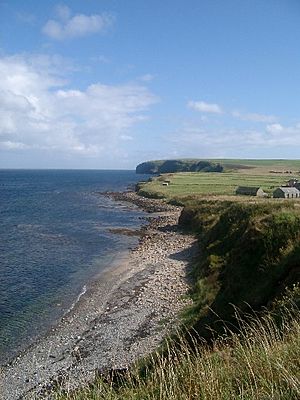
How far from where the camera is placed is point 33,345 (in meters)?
23.4

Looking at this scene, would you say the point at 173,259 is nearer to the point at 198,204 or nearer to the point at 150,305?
the point at 150,305

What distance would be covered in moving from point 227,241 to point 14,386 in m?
20.7

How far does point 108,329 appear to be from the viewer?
82.6 ft

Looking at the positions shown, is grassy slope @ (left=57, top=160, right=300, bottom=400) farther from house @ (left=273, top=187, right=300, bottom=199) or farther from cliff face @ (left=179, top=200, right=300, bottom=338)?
house @ (left=273, top=187, right=300, bottom=199)

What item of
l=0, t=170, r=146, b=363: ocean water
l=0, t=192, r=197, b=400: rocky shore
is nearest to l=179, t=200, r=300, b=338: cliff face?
l=0, t=192, r=197, b=400: rocky shore

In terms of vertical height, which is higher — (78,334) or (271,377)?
(271,377)

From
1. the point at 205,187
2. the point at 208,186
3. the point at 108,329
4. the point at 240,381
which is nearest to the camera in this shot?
the point at 240,381

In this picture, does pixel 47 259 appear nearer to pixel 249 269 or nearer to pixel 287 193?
pixel 249 269

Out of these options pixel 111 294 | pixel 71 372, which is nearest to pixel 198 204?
pixel 111 294

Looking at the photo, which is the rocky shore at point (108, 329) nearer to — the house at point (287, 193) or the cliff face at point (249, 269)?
the cliff face at point (249, 269)

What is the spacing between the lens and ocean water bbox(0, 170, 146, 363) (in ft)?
88.9

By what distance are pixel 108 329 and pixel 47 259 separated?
21.6 meters

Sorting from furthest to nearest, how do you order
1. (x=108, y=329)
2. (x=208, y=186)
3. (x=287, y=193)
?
(x=208, y=186)
(x=287, y=193)
(x=108, y=329)

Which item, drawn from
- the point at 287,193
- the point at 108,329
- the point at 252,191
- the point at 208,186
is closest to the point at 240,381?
the point at 108,329
